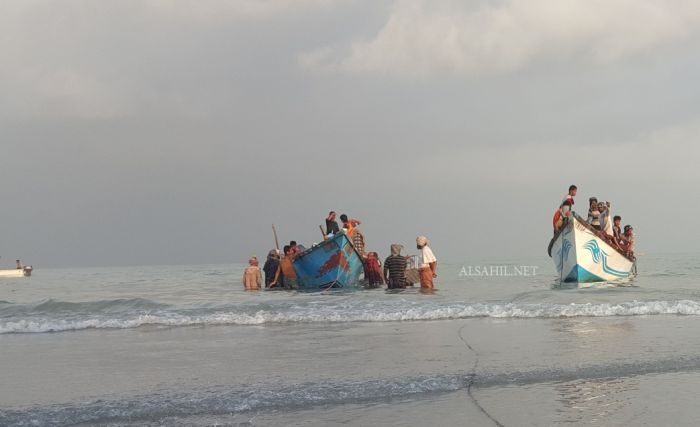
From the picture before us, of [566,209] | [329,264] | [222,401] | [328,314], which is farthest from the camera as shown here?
[329,264]

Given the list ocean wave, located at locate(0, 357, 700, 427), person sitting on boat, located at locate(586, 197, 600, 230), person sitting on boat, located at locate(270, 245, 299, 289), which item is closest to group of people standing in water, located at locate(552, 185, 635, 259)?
person sitting on boat, located at locate(586, 197, 600, 230)

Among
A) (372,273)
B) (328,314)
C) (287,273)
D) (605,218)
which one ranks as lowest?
(328,314)

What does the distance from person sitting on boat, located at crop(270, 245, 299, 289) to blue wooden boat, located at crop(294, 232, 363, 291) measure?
0.48 meters

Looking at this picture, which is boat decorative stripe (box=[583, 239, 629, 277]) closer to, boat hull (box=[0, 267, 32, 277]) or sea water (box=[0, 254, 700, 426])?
sea water (box=[0, 254, 700, 426])

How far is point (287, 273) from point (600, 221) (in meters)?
10.2

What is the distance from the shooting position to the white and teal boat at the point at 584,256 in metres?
16.8

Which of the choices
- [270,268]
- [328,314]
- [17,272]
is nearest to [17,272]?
[17,272]

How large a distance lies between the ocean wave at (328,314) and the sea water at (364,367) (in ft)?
0.16

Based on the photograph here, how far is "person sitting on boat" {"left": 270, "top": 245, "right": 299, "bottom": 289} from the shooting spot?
21.0 metres

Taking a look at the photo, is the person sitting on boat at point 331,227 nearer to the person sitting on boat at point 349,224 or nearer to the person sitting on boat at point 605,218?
the person sitting on boat at point 349,224

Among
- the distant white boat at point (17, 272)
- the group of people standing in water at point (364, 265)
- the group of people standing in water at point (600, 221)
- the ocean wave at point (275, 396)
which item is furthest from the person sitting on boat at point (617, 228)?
the distant white boat at point (17, 272)

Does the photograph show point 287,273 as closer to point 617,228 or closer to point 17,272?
point 617,228

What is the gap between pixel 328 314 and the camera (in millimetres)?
11867

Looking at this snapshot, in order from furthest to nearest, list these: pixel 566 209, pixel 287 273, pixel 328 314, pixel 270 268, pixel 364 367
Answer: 1. pixel 270 268
2. pixel 287 273
3. pixel 566 209
4. pixel 328 314
5. pixel 364 367
